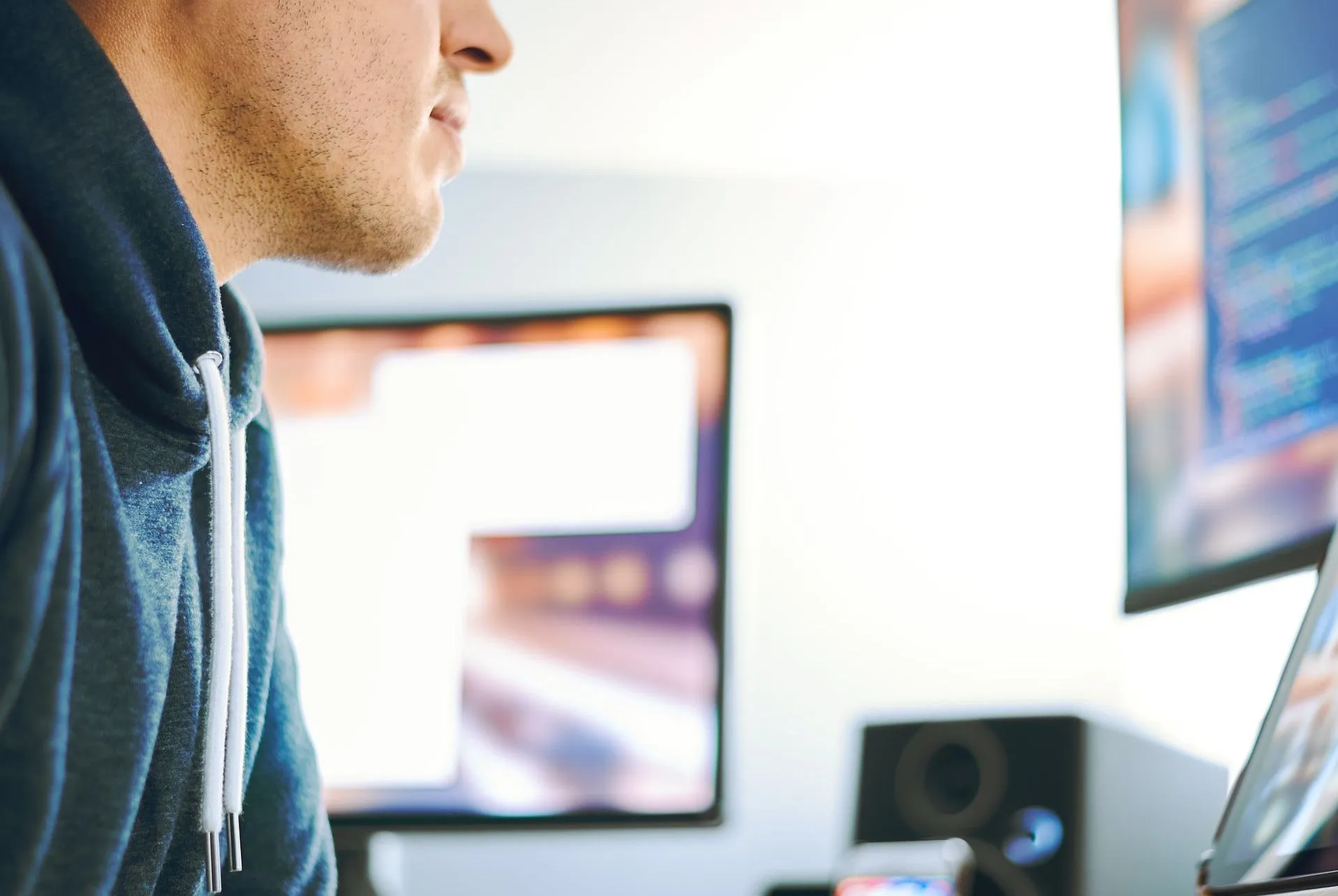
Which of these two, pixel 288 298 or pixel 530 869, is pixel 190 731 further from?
pixel 288 298

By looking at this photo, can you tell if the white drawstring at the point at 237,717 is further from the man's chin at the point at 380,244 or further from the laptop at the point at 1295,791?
the laptop at the point at 1295,791

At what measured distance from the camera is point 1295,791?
1.97 ft

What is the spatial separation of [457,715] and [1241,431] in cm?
84

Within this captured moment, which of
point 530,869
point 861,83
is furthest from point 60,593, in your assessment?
point 861,83

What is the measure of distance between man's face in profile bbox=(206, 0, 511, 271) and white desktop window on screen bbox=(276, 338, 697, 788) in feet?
1.41

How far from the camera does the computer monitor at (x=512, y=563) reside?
138cm

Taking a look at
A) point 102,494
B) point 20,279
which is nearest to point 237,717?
point 102,494

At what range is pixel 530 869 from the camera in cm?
165

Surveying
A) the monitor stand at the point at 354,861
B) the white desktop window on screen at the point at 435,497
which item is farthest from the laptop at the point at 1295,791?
the monitor stand at the point at 354,861

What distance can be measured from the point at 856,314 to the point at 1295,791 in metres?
1.29

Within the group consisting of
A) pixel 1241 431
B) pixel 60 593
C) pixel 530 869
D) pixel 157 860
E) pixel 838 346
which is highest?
pixel 838 346

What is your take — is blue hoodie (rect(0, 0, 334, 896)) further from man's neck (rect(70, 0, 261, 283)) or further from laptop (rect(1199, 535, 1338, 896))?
laptop (rect(1199, 535, 1338, 896))

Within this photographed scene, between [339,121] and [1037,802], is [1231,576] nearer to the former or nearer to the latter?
[1037,802]

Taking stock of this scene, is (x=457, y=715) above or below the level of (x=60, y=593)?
below
